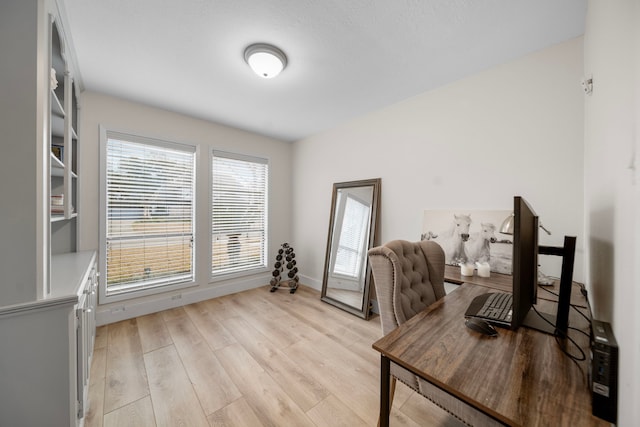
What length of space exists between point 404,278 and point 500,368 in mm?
623

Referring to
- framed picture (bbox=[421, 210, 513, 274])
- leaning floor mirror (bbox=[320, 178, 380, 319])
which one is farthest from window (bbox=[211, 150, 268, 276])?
framed picture (bbox=[421, 210, 513, 274])

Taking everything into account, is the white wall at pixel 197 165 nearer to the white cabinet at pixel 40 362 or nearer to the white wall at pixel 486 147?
the white wall at pixel 486 147

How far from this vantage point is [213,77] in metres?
2.26

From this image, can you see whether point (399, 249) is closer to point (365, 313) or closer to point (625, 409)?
point (625, 409)

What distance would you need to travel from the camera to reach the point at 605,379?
1.94 ft

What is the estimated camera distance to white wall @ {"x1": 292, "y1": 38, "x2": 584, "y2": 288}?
1759 millimetres

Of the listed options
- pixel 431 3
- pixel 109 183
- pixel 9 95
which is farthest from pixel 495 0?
pixel 109 183

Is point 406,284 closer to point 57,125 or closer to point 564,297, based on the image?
point 564,297

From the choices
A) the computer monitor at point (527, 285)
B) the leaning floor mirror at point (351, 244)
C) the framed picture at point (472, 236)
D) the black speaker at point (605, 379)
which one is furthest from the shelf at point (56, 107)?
the framed picture at point (472, 236)

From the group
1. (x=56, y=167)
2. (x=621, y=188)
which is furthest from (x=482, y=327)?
(x=56, y=167)

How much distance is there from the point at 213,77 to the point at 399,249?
234cm

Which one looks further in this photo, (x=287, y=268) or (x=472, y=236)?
(x=287, y=268)

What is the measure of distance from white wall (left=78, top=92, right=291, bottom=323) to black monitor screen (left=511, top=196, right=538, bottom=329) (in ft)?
11.4

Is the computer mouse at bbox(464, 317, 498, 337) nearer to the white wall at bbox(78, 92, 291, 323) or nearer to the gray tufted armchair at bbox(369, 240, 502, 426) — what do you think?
the gray tufted armchair at bbox(369, 240, 502, 426)
